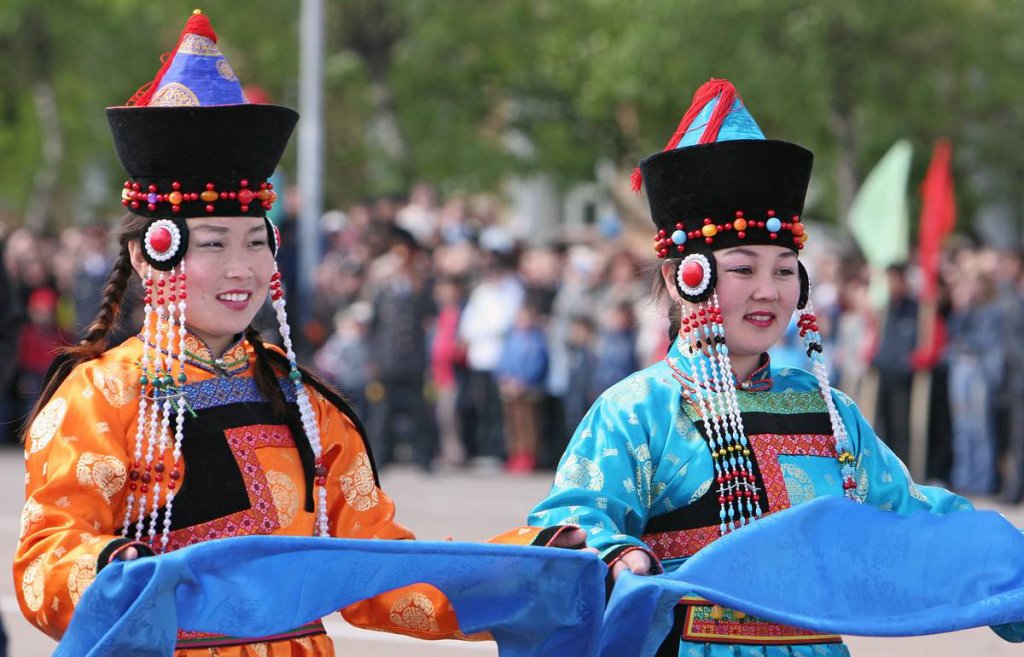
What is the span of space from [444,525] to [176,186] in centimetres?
703

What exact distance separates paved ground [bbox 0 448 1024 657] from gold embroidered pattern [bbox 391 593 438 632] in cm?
319

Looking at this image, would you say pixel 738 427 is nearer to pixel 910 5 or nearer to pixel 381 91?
pixel 910 5

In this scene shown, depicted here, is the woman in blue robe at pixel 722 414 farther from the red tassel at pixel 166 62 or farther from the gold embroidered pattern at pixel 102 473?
the red tassel at pixel 166 62

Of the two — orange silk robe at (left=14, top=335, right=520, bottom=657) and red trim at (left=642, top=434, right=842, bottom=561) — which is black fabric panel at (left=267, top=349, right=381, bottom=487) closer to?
orange silk robe at (left=14, top=335, right=520, bottom=657)

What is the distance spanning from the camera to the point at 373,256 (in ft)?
53.5

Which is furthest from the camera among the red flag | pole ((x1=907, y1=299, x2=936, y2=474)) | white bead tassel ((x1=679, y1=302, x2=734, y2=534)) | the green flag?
the green flag

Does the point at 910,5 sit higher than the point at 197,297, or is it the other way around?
the point at 910,5

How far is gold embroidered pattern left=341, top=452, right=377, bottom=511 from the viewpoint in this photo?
4.29 m

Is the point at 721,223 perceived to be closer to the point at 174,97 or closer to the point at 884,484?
the point at 884,484

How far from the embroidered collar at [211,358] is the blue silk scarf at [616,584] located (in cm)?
56

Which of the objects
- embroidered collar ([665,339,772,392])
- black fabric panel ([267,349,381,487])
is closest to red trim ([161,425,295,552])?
black fabric panel ([267,349,381,487])

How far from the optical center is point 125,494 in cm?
397

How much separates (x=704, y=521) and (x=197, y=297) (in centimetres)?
128

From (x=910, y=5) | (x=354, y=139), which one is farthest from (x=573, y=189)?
(x=910, y=5)
